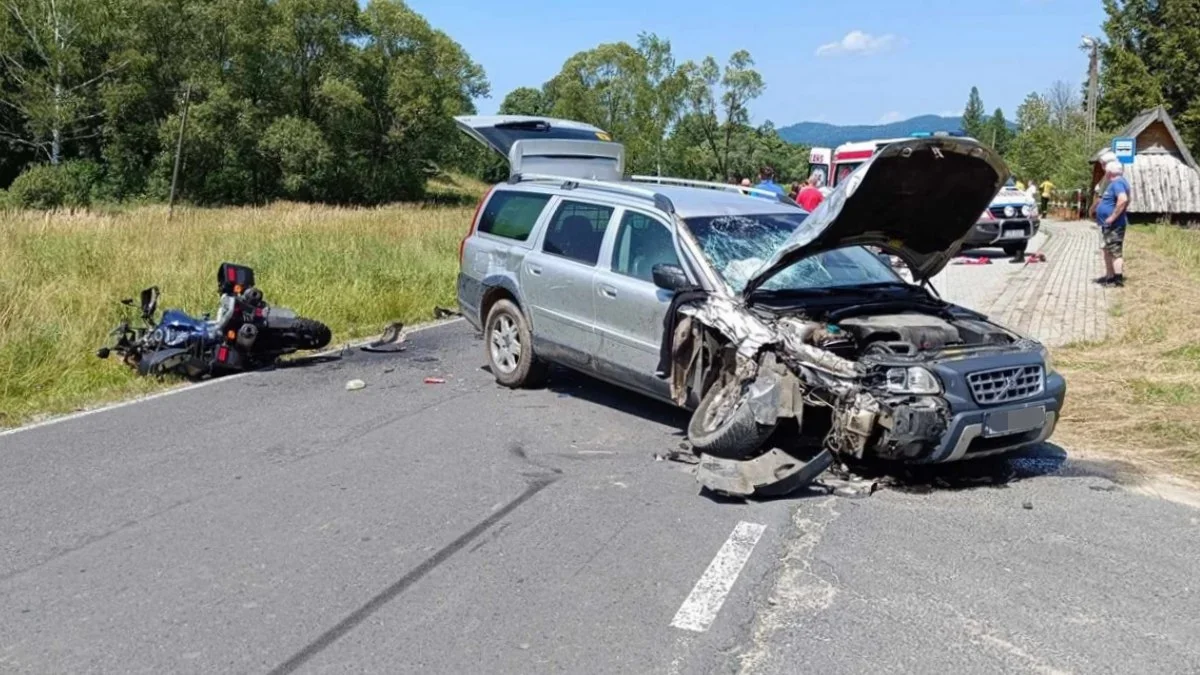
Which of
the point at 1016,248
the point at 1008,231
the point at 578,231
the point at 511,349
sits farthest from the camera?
the point at 1016,248

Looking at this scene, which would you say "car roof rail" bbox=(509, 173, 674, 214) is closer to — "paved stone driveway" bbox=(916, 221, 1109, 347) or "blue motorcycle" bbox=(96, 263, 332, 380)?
"blue motorcycle" bbox=(96, 263, 332, 380)

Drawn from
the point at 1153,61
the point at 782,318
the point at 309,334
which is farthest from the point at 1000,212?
the point at 1153,61

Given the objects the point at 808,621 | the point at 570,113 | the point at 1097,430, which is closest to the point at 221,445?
the point at 808,621

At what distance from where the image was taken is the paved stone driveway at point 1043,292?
→ 11937 millimetres

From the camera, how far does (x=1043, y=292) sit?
15352 millimetres

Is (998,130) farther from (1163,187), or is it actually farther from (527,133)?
(527,133)

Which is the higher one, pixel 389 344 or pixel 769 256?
pixel 769 256

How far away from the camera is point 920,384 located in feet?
18.7

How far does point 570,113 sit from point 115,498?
178 ft

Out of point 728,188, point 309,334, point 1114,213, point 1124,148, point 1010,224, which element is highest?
point 1124,148

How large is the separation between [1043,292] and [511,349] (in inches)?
384

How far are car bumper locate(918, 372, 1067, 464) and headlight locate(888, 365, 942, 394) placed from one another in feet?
0.67

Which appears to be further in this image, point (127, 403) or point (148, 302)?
point (148, 302)

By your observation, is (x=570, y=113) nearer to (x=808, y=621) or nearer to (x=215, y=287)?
(x=215, y=287)
